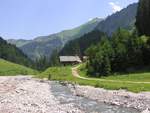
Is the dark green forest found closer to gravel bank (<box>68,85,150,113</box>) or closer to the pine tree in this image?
the pine tree

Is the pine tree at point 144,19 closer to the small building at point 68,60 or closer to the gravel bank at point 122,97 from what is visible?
the gravel bank at point 122,97

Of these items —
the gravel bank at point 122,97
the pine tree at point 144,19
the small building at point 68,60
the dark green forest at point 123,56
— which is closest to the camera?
the gravel bank at point 122,97

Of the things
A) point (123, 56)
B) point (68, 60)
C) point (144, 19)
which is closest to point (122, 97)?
point (123, 56)

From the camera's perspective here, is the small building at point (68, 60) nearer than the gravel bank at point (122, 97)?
No

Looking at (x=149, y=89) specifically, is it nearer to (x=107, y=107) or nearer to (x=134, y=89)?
(x=134, y=89)

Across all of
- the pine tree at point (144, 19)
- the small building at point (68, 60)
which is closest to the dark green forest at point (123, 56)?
the pine tree at point (144, 19)

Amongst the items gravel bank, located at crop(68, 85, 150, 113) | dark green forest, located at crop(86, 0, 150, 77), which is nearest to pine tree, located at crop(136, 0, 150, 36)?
dark green forest, located at crop(86, 0, 150, 77)

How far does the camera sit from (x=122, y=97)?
54.1 meters

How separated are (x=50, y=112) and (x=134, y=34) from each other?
6102 cm

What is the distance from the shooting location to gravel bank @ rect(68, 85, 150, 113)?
47031 millimetres

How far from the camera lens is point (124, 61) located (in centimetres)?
9381

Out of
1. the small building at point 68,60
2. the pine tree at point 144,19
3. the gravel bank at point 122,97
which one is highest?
the pine tree at point 144,19

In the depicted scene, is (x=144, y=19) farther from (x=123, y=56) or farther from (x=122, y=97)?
(x=122, y=97)

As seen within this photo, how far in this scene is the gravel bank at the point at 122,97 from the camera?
47.0 meters
